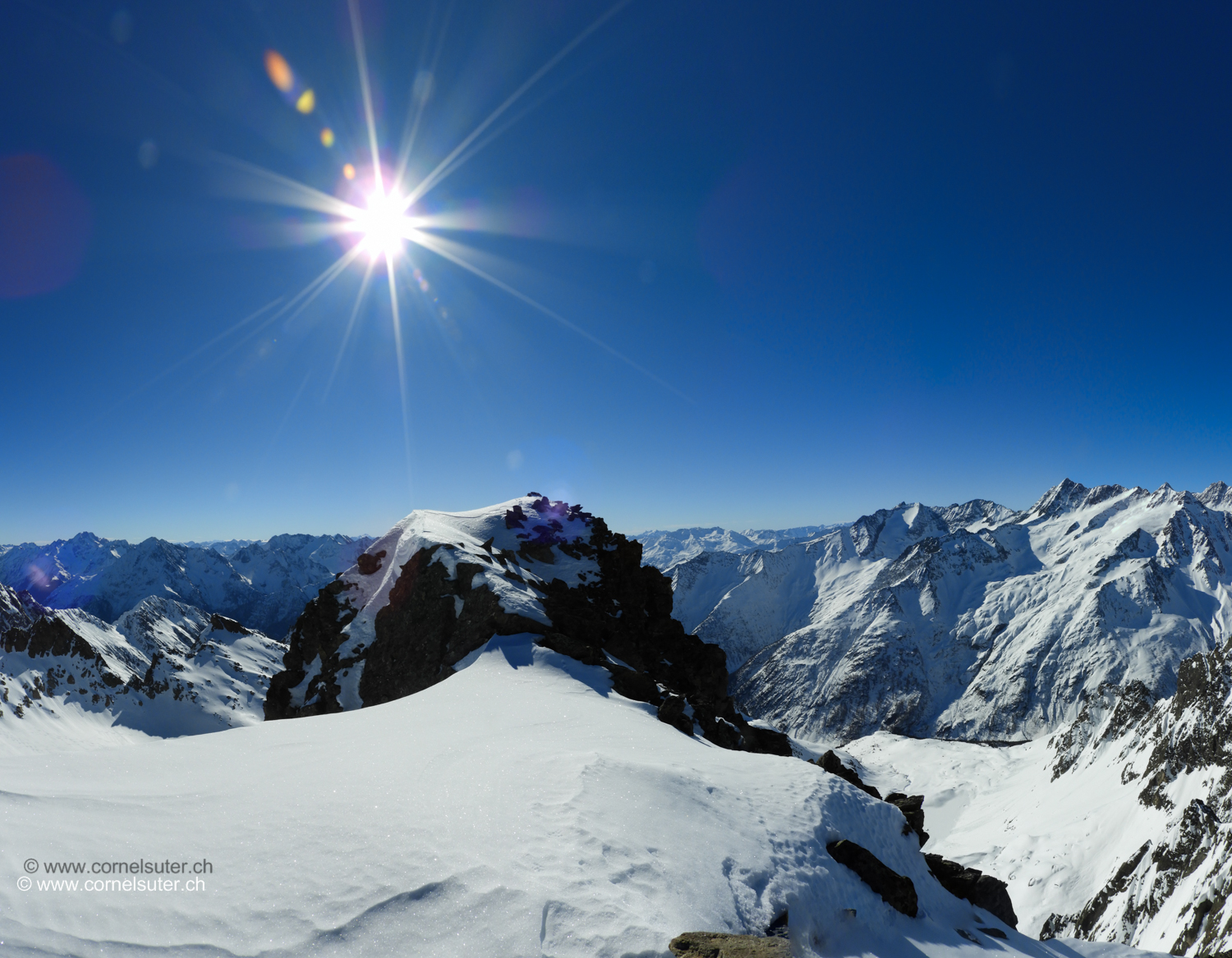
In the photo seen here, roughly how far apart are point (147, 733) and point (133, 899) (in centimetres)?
12246

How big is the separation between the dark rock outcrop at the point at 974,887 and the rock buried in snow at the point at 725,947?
12.9 meters

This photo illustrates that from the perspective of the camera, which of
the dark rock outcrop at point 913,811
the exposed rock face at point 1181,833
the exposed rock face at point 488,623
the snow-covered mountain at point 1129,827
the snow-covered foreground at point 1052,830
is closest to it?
the dark rock outcrop at point 913,811

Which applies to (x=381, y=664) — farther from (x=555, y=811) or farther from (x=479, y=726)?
(x=555, y=811)

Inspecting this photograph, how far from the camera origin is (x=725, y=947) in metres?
9.05

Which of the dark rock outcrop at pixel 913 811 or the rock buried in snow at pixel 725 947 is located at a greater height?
the rock buried in snow at pixel 725 947

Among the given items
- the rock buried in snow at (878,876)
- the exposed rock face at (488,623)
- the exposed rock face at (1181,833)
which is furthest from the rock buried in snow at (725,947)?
the exposed rock face at (1181,833)

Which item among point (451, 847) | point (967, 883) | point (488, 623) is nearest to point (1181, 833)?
point (967, 883)

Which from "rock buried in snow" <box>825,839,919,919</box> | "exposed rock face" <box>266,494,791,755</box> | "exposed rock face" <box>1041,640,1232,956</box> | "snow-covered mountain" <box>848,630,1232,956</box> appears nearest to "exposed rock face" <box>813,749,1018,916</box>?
"rock buried in snow" <box>825,839,919,919</box>

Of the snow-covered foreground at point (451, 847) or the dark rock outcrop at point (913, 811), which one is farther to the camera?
the dark rock outcrop at point (913, 811)

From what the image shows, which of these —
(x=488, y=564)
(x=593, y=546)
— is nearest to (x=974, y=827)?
(x=593, y=546)

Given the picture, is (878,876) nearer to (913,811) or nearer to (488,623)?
(913,811)

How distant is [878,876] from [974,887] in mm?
8298

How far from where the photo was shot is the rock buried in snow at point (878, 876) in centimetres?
1454

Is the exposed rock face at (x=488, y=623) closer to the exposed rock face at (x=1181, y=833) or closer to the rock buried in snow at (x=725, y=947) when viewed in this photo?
the rock buried in snow at (x=725, y=947)
